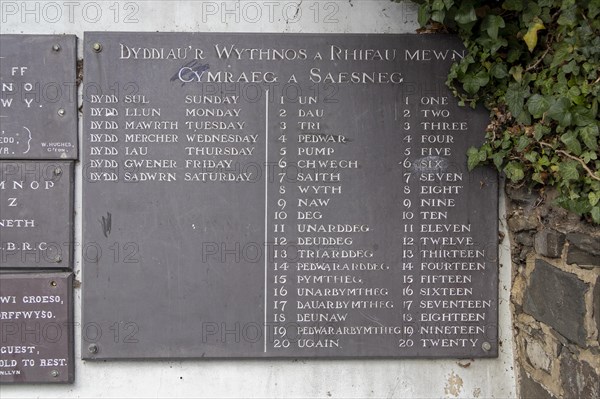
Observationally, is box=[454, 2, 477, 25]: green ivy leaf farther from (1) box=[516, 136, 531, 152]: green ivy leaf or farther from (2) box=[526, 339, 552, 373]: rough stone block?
(2) box=[526, 339, 552, 373]: rough stone block

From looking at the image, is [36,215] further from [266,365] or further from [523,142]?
[523,142]

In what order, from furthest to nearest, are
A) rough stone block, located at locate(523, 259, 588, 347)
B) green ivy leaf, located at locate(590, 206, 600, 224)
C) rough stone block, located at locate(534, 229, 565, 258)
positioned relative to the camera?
rough stone block, located at locate(534, 229, 565, 258) < rough stone block, located at locate(523, 259, 588, 347) < green ivy leaf, located at locate(590, 206, 600, 224)

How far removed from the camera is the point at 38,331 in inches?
93.0

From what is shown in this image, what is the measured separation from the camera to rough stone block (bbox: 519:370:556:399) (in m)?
2.19

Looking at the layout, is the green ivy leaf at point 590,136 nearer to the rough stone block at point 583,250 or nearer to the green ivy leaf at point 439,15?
the rough stone block at point 583,250

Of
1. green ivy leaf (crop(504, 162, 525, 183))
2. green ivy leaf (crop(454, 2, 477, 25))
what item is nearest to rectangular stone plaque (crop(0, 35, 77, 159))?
green ivy leaf (crop(454, 2, 477, 25))

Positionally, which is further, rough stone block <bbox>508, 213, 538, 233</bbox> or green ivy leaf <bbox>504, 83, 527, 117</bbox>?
rough stone block <bbox>508, 213, 538, 233</bbox>

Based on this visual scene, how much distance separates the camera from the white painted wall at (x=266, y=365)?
2422 mm

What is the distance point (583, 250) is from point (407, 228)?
29.6 inches

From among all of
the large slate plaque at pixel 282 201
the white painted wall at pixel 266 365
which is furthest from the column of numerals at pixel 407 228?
the white painted wall at pixel 266 365

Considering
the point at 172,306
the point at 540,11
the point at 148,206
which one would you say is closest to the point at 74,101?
the point at 148,206

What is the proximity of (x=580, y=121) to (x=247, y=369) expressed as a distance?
1864 mm

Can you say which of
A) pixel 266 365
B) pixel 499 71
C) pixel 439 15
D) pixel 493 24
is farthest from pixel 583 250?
pixel 266 365

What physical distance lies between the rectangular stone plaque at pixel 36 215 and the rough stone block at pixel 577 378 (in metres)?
2.29
